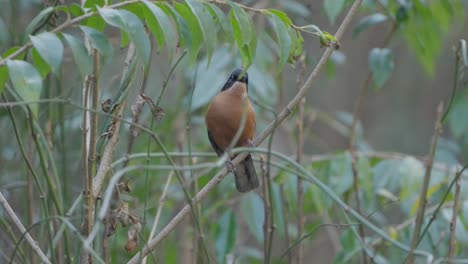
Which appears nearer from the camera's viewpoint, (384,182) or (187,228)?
(384,182)

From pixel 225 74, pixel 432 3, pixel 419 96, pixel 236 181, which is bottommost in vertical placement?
pixel 419 96

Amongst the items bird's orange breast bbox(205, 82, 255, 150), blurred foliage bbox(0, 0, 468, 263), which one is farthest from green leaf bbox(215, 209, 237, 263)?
bird's orange breast bbox(205, 82, 255, 150)

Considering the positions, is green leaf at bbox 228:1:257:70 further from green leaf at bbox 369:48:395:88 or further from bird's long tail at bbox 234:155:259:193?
bird's long tail at bbox 234:155:259:193

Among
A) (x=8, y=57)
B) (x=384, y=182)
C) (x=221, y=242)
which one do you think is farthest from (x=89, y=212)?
(x=384, y=182)

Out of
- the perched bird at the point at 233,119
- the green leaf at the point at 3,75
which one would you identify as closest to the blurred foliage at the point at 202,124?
the green leaf at the point at 3,75

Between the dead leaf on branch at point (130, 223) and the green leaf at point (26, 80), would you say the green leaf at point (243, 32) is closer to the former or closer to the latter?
the dead leaf on branch at point (130, 223)

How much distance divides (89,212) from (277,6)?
126 inches

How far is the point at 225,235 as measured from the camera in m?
4.20

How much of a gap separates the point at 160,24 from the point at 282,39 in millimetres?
439

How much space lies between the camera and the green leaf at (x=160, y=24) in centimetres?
237

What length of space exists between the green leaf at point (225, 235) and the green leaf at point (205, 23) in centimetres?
186

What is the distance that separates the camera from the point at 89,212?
2.50 m

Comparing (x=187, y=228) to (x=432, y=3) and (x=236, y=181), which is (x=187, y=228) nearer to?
(x=236, y=181)

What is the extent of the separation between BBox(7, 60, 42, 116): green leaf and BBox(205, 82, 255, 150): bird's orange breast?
237 cm
